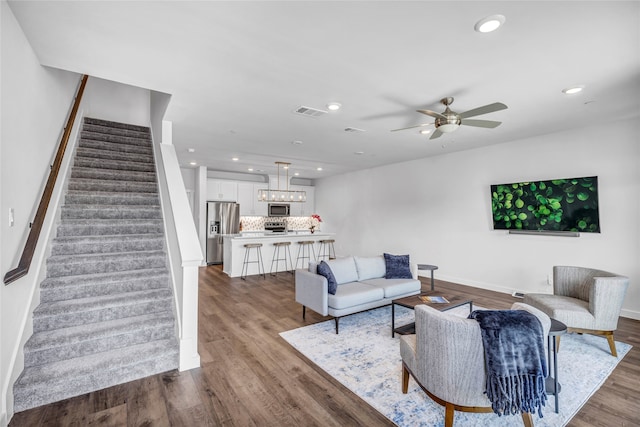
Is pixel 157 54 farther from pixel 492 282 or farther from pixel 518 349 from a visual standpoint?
pixel 492 282

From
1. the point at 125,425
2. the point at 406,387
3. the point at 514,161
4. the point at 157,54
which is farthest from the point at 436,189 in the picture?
the point at 125,425

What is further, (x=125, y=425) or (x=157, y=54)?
(x=157, y=54)

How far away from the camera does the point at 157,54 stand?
2.46 metres

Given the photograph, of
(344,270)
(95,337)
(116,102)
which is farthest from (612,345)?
(116,102)

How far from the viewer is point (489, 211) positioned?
571 centimetres

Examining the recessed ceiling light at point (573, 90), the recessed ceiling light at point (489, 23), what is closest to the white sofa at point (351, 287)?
the recessed ceiling light at point (489, 23)

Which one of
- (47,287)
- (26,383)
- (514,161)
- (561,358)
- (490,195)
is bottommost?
(561,358)

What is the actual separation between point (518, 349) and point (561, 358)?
1.98 meters

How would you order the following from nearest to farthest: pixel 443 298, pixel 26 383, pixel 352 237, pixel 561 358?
pixel 26 383
pixel 561 358
pixel 443 298
pixel 352 237

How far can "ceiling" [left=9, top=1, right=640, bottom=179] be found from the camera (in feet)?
6.33

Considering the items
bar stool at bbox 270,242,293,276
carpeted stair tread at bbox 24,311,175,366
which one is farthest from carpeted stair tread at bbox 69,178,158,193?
bar stool at bbox 270,242,293,276

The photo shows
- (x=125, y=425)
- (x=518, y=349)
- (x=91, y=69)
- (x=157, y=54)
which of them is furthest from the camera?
(x=91, y=69)

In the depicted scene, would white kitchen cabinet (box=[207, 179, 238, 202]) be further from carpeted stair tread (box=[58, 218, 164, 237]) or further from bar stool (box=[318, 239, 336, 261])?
carpeted stair tread (box=[58, 218, 164, 237])

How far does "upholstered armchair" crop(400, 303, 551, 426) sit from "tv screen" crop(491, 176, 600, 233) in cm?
358
